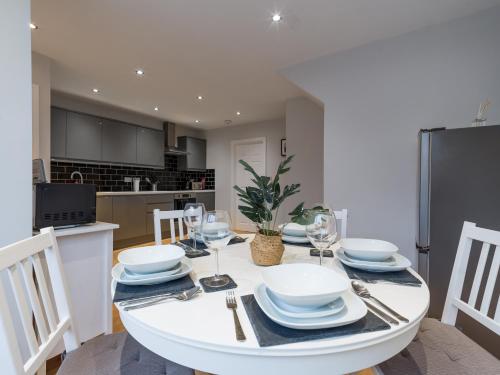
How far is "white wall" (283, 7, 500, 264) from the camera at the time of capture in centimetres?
203

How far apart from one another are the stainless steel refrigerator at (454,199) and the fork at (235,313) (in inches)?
60.5

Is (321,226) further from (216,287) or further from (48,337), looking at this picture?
(48,337)

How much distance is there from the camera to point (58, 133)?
3.58 meters

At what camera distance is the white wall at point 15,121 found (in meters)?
1.25

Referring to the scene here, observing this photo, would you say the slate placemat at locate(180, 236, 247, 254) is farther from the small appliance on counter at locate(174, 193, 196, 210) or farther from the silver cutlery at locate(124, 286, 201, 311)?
the small appliance on counter at locate(174, 193, 196, 210)

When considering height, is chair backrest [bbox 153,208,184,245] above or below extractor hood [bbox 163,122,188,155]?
below

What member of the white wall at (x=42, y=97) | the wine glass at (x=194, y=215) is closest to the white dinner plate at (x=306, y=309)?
the wine glass at (x=194, y=215)

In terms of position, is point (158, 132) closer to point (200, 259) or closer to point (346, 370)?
point (200, 259)

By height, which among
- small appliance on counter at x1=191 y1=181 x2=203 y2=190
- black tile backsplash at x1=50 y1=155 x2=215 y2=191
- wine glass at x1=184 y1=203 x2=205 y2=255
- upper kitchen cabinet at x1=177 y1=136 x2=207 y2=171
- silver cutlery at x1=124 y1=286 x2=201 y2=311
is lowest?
silver cutlery at x1=124 y1=286 x2=201 y2=311

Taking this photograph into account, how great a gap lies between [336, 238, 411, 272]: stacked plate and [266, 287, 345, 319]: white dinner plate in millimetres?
365

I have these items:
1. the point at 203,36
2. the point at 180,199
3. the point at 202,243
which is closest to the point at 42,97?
the point at 203,36

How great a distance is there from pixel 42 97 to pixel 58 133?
1148 millimetres

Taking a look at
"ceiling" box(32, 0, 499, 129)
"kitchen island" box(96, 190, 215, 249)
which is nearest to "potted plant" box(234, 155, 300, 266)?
"ceiling" box(32, 0, 499, 129)

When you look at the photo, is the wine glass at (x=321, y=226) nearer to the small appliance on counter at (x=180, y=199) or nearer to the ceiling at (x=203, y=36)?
the ceiling at (x=203, y=36)
